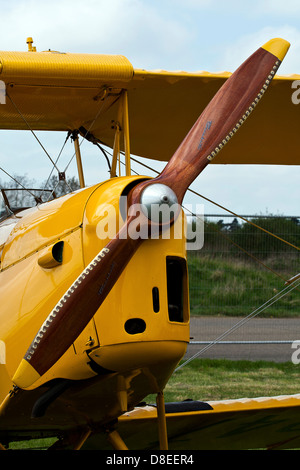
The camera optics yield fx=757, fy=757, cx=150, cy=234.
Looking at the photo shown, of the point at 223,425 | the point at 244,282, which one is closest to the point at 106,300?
the point at 223,425

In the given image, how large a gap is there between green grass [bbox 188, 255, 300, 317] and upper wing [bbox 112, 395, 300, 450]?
603 centimetres

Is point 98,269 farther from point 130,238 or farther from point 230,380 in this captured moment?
point 230,380

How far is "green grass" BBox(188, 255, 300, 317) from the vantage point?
12938mm

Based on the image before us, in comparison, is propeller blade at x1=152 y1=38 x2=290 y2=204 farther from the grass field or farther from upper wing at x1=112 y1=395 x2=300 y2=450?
the grass field

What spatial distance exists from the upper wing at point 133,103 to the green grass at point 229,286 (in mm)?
5625

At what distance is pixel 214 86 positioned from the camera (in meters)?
5.72

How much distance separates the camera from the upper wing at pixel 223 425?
5938 mm

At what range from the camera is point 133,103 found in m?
5.93

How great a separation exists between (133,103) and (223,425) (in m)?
2.74

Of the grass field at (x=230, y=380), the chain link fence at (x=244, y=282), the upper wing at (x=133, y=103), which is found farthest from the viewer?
the chain link fence at (x=244, y=282)

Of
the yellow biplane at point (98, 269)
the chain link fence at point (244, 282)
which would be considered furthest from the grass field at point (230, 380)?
the yellow biplane at point (98, 269)

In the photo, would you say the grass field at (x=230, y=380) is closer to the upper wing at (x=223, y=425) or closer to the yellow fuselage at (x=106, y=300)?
the upper wing at (x=223, y=425)

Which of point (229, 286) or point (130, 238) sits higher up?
point (130, 238)

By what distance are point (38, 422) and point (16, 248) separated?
3.69ft
